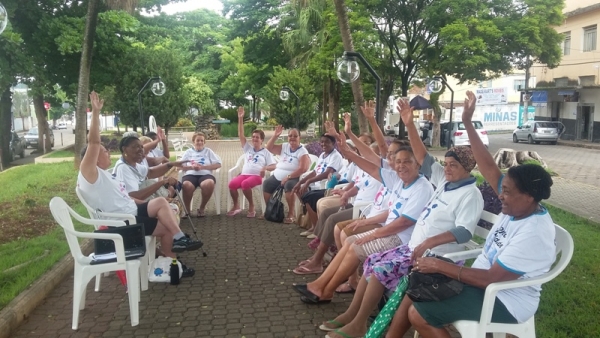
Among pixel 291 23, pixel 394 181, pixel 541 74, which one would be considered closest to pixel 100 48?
pixel 291 23

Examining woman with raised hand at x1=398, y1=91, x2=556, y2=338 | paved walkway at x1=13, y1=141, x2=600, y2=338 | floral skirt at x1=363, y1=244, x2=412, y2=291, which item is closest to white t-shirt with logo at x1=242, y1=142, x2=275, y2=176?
paved walkway at x1=13, y1=141, x2=600, y2=338

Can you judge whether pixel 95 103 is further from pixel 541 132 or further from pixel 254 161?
Result: pixel 541 132

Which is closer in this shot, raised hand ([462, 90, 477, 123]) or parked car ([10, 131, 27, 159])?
raised hand ([462, 90, 477, 123])

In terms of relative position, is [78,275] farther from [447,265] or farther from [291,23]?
[291,23]

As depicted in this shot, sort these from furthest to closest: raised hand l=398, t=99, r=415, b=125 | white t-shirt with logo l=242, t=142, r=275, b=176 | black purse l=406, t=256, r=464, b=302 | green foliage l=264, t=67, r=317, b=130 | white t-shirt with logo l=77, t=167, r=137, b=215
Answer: green foliage l=264, t=67, r=317, b=130 < white t-shirt with logo l=242, t=142, r=275, b=176 < white t-shirt with logo l=77, t=167, r=137, b=215 < raised hand l=398, t=99, r=415, b=125 < black purse l=406, t=256, r=464, b=302

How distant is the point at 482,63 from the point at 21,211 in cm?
1874

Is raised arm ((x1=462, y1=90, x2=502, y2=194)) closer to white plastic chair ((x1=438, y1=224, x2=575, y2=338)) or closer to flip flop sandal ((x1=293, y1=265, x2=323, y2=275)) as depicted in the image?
white plastic chair ((x1=438, y1=224, x2=575, y2=338))

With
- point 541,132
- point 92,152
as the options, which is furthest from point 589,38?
point 92,152

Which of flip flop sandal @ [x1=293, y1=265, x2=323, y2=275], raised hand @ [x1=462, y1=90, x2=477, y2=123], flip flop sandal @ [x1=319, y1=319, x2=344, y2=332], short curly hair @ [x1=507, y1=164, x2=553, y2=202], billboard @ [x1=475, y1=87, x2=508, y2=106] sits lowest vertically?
flip flop sandal @ [x1=293, y1=265, x2=323, y2=275]

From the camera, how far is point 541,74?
116 feet

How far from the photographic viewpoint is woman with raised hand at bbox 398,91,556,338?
108 inches

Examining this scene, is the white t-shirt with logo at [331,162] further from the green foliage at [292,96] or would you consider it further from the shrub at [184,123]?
the shrub at [184,123]

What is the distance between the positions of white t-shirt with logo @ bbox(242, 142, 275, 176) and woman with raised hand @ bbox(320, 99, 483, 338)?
4697 millimetres

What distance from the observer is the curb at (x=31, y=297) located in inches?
156
